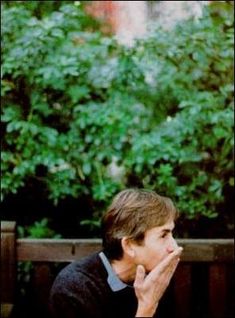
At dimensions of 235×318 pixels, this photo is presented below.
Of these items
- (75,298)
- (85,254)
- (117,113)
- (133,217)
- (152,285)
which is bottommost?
(85,254)

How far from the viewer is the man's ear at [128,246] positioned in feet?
8.33

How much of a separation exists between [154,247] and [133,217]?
131 millimetres

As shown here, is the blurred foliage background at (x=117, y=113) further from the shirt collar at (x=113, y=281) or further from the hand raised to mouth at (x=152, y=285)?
the hand raised to mouth at (x=152, y=285)

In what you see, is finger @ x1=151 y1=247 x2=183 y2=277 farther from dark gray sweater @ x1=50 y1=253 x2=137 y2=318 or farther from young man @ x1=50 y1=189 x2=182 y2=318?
dark gray sweater @ x1=50 y1=253 x2=137 y2=318

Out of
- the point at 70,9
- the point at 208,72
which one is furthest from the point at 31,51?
the point at 208,72

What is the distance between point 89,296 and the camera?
2555 millimetres

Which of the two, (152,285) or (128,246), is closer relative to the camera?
(152,285)

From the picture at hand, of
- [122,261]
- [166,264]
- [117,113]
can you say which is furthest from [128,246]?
[117,113]

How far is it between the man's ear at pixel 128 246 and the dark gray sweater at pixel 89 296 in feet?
0.39

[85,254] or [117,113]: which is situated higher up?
[117,113]

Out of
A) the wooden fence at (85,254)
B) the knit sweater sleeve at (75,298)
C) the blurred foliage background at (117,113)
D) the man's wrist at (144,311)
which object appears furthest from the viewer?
the blurred foliage background at (117,113)

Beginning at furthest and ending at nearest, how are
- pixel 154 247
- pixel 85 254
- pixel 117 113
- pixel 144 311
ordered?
pixel 117 113 → pixel 85 254 → pixel 154 247 → pixel 144 311

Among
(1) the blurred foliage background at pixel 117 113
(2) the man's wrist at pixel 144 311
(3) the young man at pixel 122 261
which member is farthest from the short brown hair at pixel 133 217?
(1) the blurred foliage background at pixel 117 113

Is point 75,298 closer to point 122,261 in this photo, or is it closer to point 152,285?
point 122,261
